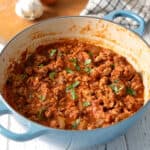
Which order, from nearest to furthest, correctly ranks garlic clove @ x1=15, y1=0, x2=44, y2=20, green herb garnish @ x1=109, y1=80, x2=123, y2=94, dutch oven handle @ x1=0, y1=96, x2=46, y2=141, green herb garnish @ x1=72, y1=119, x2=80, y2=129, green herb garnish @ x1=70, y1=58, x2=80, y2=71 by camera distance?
dutch oven handle @ x1=0, y1=96, x2=46, y2=141, green herb garnish @ x1=72, y1=119, x2=80, y2=129, green herb garnish @ x1=109, y1=80, x2=123, y2=94, green herb garnish @ x1=70, y1=58, x2=80, y2=71, garlic clove @ x1=15, y1=0, x2=44, y2=20

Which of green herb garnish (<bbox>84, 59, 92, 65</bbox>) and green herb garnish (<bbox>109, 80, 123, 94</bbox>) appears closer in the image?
green herb garnish (<bbox>109, 80, 123, 94</bbox>)

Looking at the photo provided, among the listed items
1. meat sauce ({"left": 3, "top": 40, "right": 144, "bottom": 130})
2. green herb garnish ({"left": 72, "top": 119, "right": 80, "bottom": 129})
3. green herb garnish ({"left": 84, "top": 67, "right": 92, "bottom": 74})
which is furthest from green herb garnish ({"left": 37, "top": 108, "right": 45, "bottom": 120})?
green herb garnish ({"left": 84, "top": 67, "right": 92, "bottom": 74})

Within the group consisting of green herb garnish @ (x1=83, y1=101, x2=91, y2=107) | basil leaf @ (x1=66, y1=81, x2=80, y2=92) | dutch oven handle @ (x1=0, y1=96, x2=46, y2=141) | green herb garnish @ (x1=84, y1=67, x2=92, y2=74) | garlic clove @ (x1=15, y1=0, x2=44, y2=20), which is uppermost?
garlic clove @ (x1=15, y1=0, x2=44, y2=20)

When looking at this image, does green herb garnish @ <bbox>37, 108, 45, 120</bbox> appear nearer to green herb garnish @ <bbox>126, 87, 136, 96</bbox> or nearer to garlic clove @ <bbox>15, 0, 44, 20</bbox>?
green herb garnish @ <bbox>126, 87, 136, 96</bbox>

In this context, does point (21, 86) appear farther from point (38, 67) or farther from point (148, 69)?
point (148, 69)

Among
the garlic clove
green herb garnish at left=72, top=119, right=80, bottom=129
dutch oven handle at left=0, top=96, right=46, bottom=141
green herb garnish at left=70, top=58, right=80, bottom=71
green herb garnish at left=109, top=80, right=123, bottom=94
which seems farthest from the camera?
the garlic clove

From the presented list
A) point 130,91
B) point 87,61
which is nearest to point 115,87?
point 130,91

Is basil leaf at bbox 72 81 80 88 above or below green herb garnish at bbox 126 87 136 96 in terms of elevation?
above
